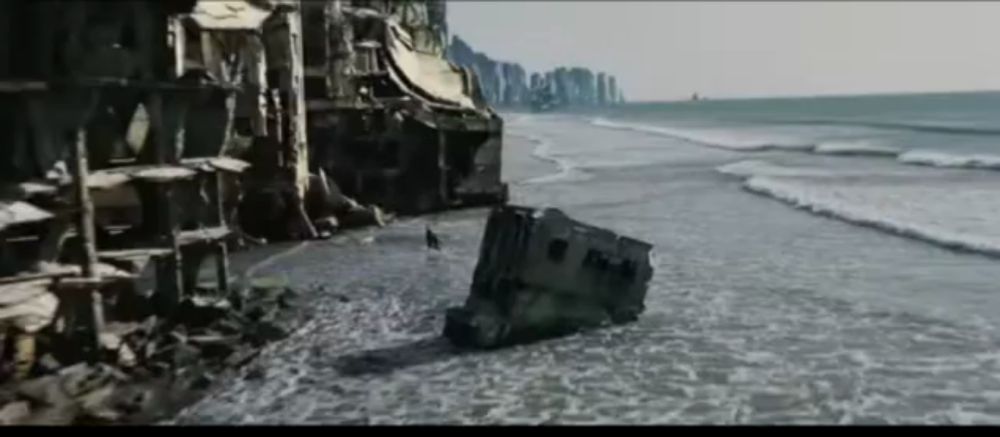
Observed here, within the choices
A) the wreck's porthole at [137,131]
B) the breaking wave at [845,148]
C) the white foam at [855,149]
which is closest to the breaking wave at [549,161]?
the breaking wave at [845,148]

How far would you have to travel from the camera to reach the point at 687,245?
964 inches

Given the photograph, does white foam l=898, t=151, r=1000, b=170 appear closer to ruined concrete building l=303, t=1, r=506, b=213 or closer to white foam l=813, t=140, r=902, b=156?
white foam l=813, t=140, r=902, b=156

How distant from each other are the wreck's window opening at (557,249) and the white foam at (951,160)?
33.5m

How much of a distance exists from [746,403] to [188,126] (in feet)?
35.0

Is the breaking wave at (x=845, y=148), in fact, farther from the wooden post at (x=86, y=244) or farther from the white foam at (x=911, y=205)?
the wooden post at (x=86, y=244)

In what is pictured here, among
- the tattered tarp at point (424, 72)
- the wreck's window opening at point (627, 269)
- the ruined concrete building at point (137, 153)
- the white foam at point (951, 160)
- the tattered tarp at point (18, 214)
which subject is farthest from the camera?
the white foam at point (951, 160)

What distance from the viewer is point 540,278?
1477 cm

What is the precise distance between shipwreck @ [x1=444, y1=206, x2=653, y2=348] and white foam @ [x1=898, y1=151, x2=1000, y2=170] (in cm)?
3276

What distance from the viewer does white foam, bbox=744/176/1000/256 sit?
80.8 ft

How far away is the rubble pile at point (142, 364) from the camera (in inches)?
425

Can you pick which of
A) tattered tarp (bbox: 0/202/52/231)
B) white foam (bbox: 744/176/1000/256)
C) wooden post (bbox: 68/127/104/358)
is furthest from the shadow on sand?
white foam (bbox: 744/176/1000/256)

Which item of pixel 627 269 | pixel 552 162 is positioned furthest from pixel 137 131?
pixel 552 162

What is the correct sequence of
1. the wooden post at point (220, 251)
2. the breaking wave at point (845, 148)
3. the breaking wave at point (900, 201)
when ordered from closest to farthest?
1. the wooden post at point (220, 251)
2. the breaking wave at point (900, 201)
3. the breaking wave at point (845, 148)

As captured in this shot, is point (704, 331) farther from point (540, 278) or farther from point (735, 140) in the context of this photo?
point (735, 140)
